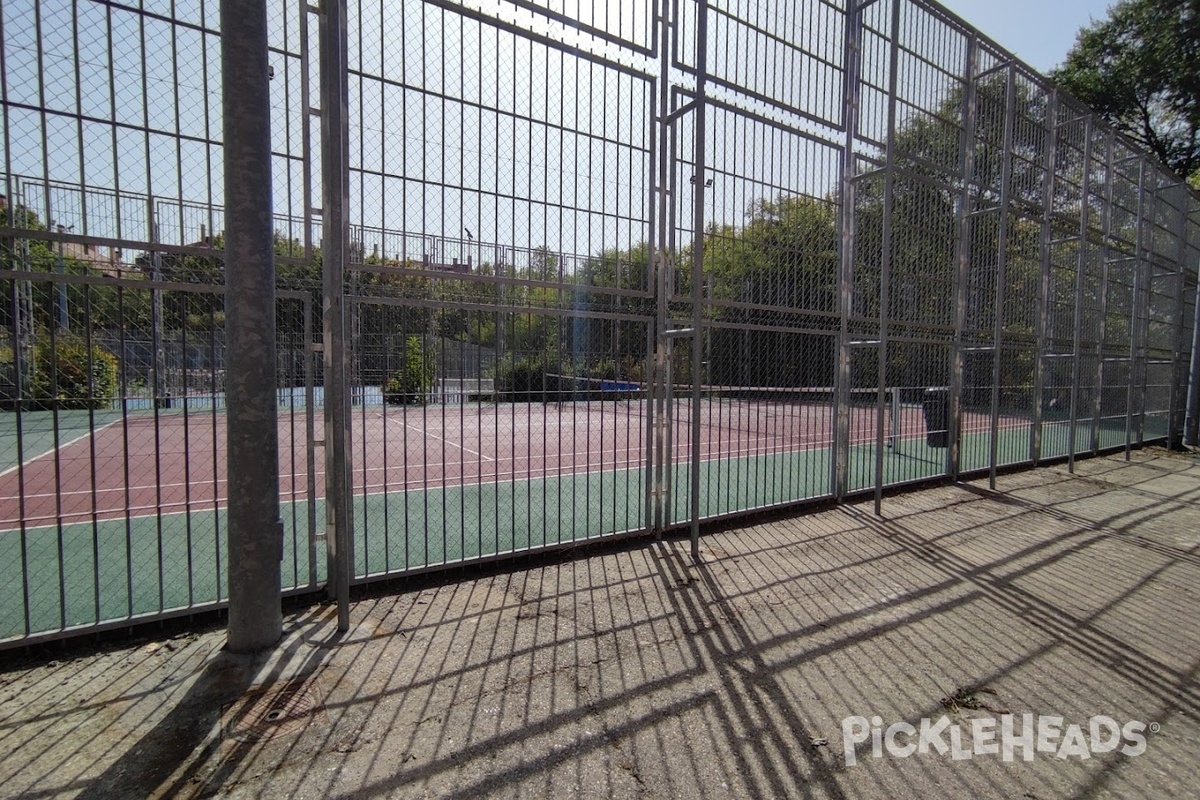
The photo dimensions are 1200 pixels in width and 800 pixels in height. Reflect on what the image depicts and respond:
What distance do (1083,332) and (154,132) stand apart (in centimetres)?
1311

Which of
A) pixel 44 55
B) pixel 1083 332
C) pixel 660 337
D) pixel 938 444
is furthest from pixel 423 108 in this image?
pixel 1083 332

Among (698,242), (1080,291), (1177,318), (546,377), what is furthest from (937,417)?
(1177,318)

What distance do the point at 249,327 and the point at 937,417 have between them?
8670 mm

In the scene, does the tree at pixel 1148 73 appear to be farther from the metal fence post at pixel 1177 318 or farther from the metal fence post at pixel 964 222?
the metal fence post at pixel 964 222

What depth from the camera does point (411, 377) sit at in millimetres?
4223

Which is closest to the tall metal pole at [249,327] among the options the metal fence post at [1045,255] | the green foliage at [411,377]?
the green foliage at [411,377]

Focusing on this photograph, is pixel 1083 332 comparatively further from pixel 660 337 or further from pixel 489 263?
pixel 489 263

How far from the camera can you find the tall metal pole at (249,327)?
288 cm

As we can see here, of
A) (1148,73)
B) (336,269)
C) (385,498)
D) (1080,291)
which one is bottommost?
(385,498)

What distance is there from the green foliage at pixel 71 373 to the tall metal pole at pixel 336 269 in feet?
3.56

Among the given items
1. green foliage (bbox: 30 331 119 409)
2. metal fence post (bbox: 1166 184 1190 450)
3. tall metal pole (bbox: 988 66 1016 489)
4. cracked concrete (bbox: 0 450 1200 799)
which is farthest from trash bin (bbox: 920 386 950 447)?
green foliage (bbox: 30 331 119 409)

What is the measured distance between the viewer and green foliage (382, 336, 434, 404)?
4.06 meters

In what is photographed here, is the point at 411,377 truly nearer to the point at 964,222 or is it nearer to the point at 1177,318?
the point at 964,222

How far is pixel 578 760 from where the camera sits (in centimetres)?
232
